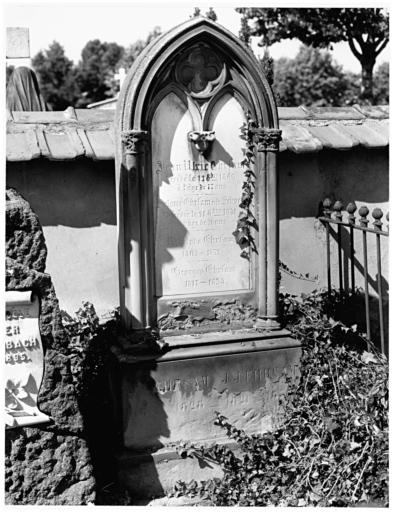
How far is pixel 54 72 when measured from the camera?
5009 cm

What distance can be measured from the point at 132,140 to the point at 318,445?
7.84ft

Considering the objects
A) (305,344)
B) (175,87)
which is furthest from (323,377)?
(175,87)

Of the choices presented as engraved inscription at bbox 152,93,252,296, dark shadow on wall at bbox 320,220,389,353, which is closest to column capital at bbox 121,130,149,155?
engraved inscription at bbox 152,93,252,296

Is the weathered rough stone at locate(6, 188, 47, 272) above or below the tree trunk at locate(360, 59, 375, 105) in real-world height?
below

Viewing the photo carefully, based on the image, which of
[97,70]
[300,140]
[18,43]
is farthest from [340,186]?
[97,70]

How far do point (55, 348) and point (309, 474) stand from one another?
1.83 meters

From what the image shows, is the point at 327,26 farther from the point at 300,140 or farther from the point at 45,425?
the point at 45,425

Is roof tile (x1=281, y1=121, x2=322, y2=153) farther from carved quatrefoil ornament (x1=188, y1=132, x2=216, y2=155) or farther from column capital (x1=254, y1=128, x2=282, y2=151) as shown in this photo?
carved quatrefoil ornament (x1=188, y1=132, x2=216, y2=155)

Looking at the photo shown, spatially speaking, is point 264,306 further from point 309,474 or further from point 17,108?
point 17,108

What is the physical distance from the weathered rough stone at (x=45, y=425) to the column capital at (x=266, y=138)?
1.86 m

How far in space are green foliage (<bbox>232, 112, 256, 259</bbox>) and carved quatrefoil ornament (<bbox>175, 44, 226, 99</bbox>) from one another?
34 cm

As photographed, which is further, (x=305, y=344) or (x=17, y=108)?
(x=17, y=108)

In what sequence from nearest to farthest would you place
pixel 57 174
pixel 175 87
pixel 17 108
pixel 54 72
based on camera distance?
pixel 175 87 → pixel 57 174 → pixel 17 108 → pixel 54 72

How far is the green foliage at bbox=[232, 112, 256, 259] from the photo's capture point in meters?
5.04
